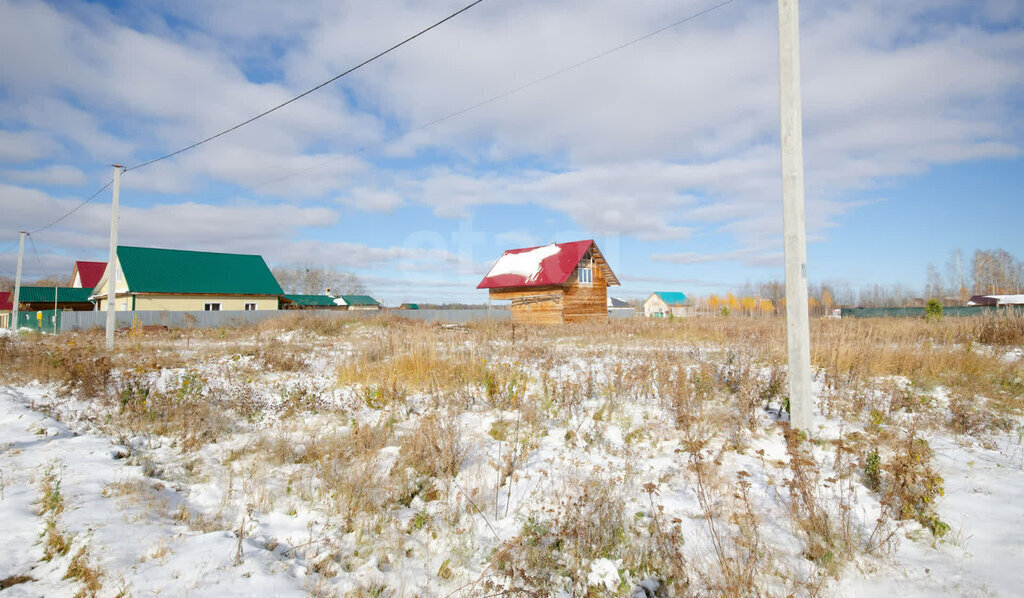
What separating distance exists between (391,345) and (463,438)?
5.61 m

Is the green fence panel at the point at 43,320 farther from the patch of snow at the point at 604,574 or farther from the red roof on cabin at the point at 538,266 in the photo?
the patch of snow at the point at 604,574

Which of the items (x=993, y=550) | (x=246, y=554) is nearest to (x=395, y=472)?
(x=246, y=554)

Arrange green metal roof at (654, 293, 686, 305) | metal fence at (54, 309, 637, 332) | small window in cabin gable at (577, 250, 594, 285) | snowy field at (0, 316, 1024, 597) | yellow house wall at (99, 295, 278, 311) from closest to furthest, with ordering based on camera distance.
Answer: snowy field at (0, 316, 1024, 597) < metal fence at (54, 309, 637, 332) < small window in cabin gable at (577, 250, 594, 285) < yellow house wall at (99, 295, 278, 311) < green metal roof at (654, 293, 686, 305)

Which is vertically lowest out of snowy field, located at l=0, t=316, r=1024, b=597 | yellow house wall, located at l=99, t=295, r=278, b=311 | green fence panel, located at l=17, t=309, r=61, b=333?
snowy field, located at l=0, t=316, r=1024, b=597

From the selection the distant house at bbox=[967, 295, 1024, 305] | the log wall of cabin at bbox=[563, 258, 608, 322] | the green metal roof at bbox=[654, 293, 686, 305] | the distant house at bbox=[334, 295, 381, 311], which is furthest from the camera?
the green metal roof at bbox=[654, 293, 686, 305]

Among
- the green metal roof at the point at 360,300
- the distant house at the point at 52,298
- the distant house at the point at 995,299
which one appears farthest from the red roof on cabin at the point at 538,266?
the distant house at the point at 995,299

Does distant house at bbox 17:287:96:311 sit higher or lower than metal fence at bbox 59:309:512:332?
higher

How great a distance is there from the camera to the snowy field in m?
3.05

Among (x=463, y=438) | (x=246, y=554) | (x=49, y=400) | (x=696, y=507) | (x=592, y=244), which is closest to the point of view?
(x=246, y=554)

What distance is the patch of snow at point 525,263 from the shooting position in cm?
3139

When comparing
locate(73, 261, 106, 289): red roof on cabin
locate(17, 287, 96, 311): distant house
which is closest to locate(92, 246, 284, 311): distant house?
locate(17, 287, 96, 311): distant house

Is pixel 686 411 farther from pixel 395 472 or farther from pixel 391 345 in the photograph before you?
pixel 391 345

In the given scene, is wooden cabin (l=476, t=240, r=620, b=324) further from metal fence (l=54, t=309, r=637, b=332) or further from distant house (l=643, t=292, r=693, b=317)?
distant house (l=643, t=292, r=693, b=317)

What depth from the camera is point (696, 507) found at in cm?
399
